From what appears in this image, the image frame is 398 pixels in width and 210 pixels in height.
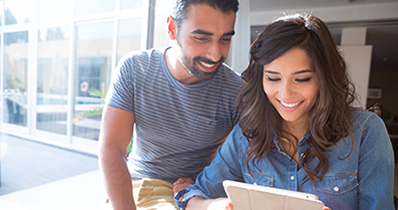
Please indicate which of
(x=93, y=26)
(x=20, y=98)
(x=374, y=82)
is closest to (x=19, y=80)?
(x=20, y=98)

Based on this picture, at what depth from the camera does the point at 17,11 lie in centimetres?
119

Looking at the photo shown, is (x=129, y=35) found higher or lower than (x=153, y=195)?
higher

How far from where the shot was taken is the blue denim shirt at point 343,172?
841mm

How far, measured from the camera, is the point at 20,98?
134cm

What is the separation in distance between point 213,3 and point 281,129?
57 centimetres

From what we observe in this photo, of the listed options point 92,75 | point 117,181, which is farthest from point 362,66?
point 117,181

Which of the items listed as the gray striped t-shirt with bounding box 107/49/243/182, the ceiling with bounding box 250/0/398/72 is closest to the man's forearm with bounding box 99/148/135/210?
the gray striped t-shirt with bounding box 107/49/243/182

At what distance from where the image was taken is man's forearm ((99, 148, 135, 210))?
1.10 m

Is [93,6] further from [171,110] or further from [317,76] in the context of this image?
[317,76]

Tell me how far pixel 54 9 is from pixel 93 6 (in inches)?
26.7

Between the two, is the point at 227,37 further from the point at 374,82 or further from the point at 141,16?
the point at 374,82

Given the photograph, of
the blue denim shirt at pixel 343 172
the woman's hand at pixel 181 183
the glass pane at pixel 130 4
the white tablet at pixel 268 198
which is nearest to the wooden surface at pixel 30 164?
the woman's hand at pixel 181 183

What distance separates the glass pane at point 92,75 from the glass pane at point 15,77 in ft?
3.38

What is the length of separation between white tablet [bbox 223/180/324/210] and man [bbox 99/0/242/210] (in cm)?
50
